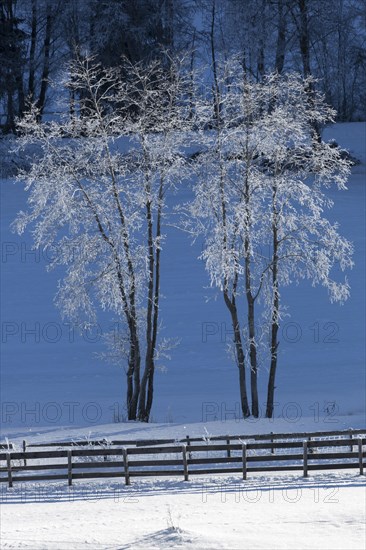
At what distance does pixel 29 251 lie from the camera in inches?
1572

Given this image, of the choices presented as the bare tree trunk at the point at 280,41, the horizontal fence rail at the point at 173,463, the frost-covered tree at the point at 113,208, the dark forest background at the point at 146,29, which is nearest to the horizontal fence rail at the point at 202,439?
the horizontal fence rail at the point at 173,463

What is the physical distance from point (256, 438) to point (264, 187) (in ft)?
26.0

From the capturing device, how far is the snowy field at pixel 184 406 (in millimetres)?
15758

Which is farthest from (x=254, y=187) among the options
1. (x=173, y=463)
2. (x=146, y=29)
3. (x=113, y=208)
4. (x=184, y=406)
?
(x=146, y=29)

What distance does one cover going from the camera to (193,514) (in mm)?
16844

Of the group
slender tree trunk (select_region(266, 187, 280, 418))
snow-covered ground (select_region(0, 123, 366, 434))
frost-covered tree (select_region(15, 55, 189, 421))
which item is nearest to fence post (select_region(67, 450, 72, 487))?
snow-covered ground (select_region(0, 123, 366, 434))

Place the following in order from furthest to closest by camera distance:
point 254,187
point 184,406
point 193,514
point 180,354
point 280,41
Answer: point 280,41
point 180,354
point 184,406
point 254,187
point 193,514

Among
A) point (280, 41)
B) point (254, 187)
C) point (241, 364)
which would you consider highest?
point (280, 41)

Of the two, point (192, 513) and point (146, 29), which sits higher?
point (146, 29)

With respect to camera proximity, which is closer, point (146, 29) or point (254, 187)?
point (254, 187)

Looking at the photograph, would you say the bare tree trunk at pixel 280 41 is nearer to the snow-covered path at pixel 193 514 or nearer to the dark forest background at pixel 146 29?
the dark forest background at pixel 146 29

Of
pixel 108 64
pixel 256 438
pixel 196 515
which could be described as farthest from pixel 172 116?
pixel 108 64

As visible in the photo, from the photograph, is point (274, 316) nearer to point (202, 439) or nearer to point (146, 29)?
point (202, 439)

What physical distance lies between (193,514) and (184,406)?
10.9 metres
